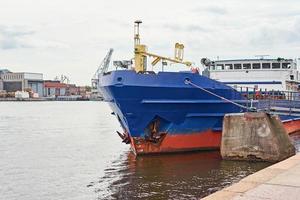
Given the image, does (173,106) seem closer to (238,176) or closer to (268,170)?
(238,176)

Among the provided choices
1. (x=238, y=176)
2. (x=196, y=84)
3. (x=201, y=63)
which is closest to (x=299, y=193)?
(x=238, y=176)

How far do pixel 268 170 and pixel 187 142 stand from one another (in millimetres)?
8275

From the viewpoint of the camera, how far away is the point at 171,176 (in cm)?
1433

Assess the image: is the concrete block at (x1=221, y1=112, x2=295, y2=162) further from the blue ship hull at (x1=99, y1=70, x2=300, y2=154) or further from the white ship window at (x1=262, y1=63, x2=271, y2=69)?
the white ship window at (x1=262, y1=63, x2=271, y2=69)

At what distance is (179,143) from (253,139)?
3064mm

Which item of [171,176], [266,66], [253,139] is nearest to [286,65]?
[266,66]

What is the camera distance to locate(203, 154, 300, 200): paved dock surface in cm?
734

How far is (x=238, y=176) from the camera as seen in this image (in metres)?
13.9

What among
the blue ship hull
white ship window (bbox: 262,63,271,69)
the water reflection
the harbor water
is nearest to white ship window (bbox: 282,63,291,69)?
white ship window (bbox: 262,63,271,69)

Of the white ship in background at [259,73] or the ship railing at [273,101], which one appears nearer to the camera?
the ship railing at [273,101]

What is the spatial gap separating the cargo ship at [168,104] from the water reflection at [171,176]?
0.63 metres

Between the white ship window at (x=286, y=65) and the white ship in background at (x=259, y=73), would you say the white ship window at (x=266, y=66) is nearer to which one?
the white ship in background at (x=259, y=73)

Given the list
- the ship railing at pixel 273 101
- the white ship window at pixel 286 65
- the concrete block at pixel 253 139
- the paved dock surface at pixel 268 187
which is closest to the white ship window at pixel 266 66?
the white ship window at pixel 286 65

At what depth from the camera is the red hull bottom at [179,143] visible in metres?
17.5
